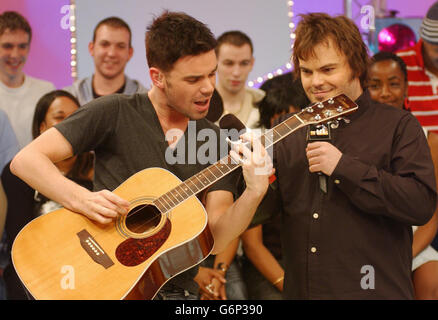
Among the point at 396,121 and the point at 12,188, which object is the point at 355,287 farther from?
the point at 12,188

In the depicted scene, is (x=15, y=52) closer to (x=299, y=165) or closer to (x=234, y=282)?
(x=234, y=282)

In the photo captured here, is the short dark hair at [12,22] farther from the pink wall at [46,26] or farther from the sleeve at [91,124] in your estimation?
→ the sleeve at [91,124]

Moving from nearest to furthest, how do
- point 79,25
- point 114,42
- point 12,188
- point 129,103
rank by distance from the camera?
point 129,103, point 12,188, point 114,42, point 79,25

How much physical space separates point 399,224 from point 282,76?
1.98 m

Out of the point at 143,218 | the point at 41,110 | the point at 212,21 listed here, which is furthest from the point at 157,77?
the point at 212,21

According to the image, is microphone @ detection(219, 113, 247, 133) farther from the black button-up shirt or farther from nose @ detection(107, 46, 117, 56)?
nose @ detection(107, 46, 117, 56)

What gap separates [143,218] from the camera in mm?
2475

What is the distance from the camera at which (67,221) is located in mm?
2449

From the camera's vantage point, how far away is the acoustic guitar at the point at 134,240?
2229 mm

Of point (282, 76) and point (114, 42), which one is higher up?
point (114, 42)

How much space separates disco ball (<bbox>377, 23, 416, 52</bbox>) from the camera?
5.04 m

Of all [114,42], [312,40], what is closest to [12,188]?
[114,42]

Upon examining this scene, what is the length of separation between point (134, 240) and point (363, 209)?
3.03ft

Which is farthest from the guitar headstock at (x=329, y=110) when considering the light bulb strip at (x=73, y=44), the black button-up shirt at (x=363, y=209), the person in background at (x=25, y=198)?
the light bulb strip at (x=73, y=44)
